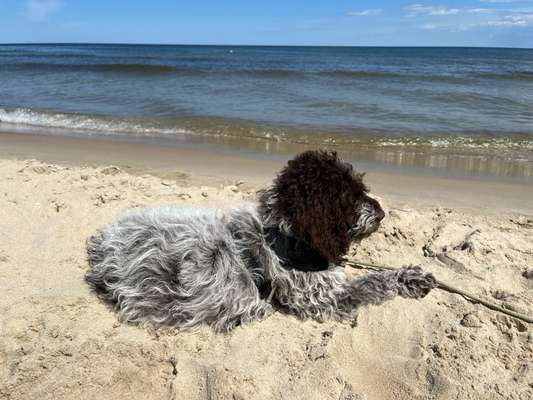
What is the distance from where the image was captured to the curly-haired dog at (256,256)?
376cm

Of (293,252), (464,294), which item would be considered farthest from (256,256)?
(464,294)

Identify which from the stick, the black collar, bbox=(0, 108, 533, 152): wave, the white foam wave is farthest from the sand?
the white foam wave

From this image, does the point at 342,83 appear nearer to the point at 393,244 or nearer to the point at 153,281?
the point at 393,244

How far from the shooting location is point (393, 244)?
5246mm

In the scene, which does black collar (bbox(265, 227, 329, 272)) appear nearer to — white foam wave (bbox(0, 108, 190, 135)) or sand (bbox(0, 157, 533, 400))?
sand (bbox(0, 157, 533, 400))

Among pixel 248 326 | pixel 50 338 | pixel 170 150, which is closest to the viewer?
pixel 50 338

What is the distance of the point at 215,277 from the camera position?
12.9 feet

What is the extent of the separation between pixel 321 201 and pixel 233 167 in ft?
15.8

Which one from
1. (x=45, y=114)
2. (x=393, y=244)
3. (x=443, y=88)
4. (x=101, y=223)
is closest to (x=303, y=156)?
(x=393, y=244)

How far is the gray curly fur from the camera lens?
3936 millimetres

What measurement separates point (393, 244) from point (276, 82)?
56.1ft

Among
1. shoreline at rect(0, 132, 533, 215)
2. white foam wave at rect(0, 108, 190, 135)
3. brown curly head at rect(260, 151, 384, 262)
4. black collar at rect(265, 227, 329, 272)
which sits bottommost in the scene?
shoreline at rect(0, 132, 533, 215)

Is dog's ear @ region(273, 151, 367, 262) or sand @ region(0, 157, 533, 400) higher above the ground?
dog's ear @ region(273, 151, 367, 262)

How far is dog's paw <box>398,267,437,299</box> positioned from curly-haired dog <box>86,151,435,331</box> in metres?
0.14
